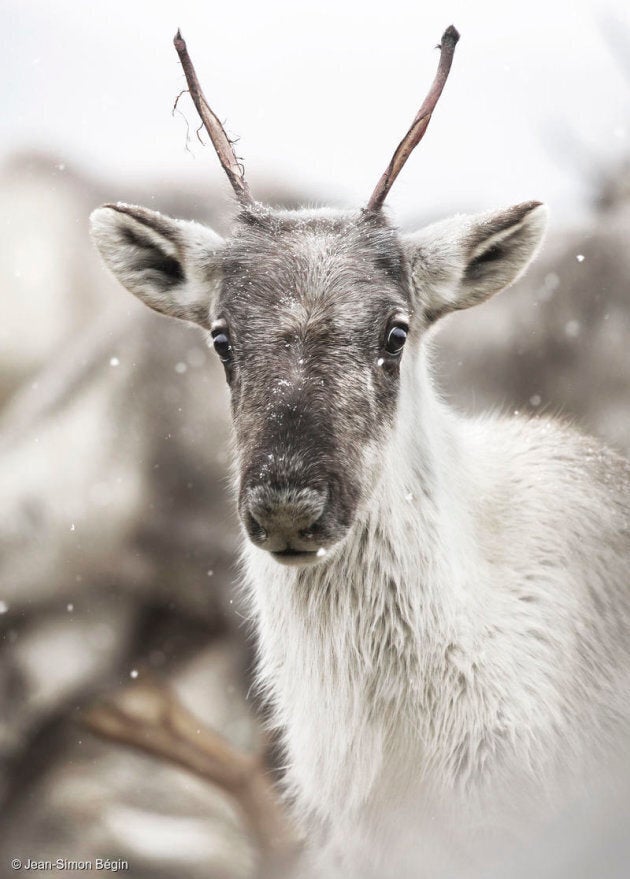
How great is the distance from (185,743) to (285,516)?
438 cm

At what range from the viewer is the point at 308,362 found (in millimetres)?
2855

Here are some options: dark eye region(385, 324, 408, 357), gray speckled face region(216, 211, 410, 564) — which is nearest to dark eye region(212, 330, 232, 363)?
gray speckled face region(216, 211, 410, 564)

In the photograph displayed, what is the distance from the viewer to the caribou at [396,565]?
2980mm

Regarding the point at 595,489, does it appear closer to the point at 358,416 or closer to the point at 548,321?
the point at 358,416

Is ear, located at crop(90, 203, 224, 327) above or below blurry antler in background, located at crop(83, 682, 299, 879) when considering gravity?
above

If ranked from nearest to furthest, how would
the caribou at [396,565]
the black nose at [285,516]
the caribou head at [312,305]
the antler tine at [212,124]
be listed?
1. the black nose at [285,516]
2. the caribou head at [312,305]
3. the caribou at [396,565]
4. the antler tine at [212,124]

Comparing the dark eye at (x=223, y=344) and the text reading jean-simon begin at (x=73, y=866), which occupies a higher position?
the dark eye at (x=223, y=344)

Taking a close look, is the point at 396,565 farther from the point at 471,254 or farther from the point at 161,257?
the point at 161,257

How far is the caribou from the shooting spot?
298 centimetres

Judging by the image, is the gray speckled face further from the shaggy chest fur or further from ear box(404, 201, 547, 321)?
the shaggy chest fur

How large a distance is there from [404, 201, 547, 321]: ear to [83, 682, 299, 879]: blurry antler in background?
3972 mm

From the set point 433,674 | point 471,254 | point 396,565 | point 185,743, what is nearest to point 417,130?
point 471,254

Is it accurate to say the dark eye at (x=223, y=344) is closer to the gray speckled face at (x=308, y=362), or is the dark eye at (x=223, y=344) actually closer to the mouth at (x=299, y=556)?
the gray speckled face at (x=308, y=362)

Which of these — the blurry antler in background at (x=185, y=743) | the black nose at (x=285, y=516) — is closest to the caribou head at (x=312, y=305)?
the black nose at (x=285, y=516)
